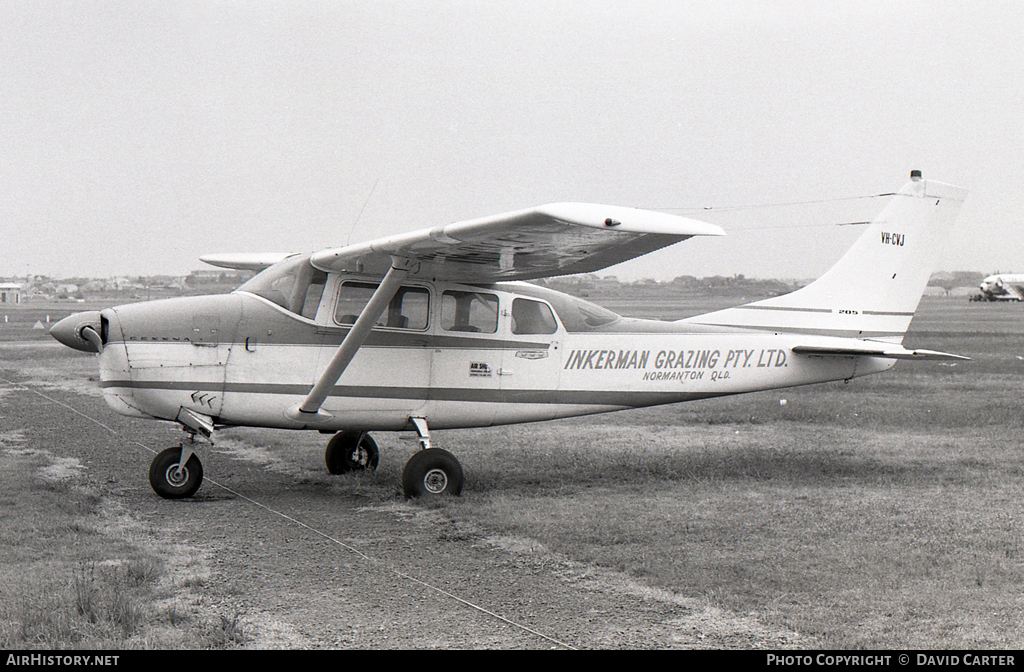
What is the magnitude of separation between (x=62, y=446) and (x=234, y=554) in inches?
243

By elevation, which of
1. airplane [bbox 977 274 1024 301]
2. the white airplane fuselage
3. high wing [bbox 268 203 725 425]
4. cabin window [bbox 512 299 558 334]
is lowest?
the white airplane fuselage

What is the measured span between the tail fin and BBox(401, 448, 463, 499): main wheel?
12.3ft

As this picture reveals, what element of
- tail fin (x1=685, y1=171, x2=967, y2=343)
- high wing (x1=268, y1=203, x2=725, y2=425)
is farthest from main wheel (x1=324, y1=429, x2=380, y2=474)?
tail fin (x1=685, y1=171, x2=967, y2=343)

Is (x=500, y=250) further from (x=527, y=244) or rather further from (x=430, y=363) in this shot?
(x=430, y=363)

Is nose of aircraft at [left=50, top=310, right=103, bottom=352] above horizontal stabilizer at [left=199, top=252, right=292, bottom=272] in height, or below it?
below

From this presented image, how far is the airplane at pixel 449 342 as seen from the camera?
751cm

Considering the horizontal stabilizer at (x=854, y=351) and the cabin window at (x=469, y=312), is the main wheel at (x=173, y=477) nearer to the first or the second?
the cabin window at (x=469, y=312)

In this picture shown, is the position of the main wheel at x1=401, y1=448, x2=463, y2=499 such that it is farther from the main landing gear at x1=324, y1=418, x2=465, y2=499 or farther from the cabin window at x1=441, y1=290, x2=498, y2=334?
the cabin window at x1=441, y1=290, x2=498, y2=334

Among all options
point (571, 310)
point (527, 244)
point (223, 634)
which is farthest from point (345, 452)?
point (223, 634)

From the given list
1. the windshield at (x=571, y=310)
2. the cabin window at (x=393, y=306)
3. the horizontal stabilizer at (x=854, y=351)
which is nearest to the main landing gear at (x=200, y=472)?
the cabin window at (x=393, y=306)

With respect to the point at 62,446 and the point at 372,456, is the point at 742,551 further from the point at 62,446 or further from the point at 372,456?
the point at 62,446

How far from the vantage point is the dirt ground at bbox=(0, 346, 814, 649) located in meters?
4.45

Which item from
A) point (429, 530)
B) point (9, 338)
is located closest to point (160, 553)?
point (429, 530)

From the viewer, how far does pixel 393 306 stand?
822 centimetres
